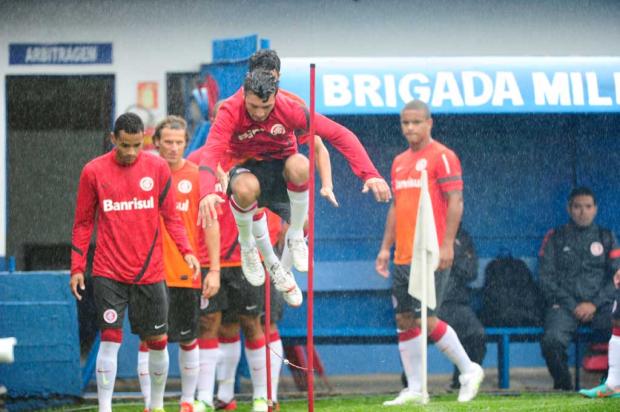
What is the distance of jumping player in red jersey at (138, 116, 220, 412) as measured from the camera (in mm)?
8797

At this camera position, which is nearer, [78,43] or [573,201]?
[573,201]

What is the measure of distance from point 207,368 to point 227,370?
0.95 feet

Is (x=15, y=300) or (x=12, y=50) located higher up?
(x=12, y=50)

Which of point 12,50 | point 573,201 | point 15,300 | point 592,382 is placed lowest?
point 592,382

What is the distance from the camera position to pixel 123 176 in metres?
8.08

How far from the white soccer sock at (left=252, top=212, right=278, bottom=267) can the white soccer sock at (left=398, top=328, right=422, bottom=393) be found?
1980 mm

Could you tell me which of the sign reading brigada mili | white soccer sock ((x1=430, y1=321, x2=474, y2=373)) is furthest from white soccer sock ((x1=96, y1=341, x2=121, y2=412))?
the sign reading brigada mili

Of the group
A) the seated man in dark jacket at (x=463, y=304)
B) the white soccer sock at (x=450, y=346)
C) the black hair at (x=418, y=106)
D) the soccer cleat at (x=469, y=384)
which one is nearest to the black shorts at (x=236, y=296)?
the white soccer sock at (x=450, y=346)

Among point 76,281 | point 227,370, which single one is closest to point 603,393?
point 227,370

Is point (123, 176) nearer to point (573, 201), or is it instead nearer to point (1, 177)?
point (573, 201)

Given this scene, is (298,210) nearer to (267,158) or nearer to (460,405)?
(267,158)

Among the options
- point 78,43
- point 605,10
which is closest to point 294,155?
point 78,43

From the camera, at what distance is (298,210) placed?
7543mm

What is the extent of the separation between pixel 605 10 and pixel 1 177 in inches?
255
